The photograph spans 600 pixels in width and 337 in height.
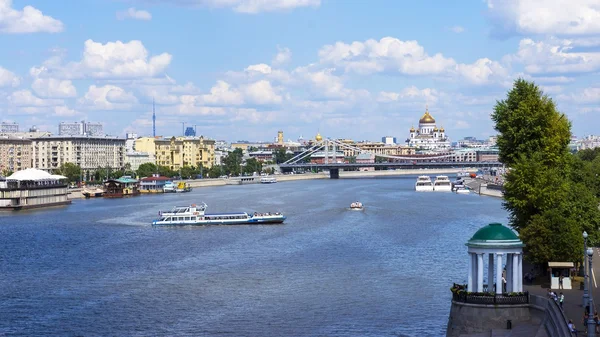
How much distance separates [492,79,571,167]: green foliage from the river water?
17.2 feet

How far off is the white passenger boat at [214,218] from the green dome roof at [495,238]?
39.5 m

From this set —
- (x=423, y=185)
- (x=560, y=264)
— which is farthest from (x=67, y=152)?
(x=560, y=264)

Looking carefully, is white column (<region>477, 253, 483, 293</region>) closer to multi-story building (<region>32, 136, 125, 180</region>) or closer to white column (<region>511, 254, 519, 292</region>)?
white column (<region>511, 254, 519, 292</region>)

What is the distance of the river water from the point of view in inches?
1144

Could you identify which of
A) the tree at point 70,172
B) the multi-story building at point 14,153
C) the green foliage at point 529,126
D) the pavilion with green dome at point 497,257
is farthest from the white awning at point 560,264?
the multi-story building at point 14,153

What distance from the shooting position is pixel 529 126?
37906 millimetres

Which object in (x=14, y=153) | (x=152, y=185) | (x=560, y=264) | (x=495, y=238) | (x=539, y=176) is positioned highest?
(x=14, y=153)

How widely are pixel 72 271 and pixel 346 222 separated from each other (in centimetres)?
2685

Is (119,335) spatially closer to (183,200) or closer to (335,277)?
(335,277)

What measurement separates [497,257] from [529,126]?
13446 millimetres

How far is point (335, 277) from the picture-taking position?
3772 cm

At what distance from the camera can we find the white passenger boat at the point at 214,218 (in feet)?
214

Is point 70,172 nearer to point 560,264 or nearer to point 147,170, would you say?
point 147,170

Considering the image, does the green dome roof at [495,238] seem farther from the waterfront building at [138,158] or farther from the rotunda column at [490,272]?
the waterfront building at [138,158]
